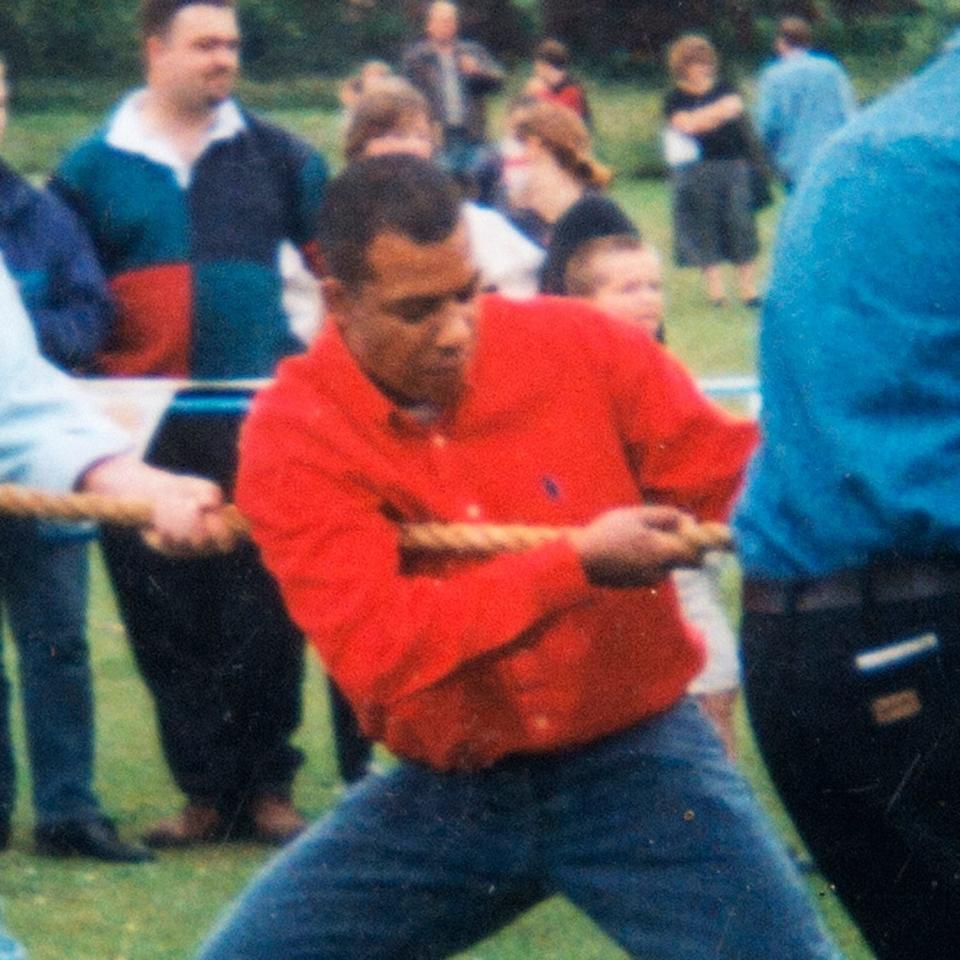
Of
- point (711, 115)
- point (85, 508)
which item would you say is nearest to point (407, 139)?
point (85, 508)

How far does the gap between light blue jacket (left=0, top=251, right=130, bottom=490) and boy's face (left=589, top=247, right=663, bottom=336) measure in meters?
2.10

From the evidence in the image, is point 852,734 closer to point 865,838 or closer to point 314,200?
point 865,838

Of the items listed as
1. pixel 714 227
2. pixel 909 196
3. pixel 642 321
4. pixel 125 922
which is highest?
pixel 909 196

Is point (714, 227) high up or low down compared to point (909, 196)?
down

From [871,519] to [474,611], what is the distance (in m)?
0.53

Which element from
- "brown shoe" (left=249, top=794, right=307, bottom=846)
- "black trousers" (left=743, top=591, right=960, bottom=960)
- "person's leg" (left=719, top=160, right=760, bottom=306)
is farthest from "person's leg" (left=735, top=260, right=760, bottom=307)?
"black trousers" (left=743, top=591, right=960, bottom=960)

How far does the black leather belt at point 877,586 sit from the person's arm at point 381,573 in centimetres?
23

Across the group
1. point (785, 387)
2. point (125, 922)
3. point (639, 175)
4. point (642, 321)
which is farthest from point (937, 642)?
point (639, 175)

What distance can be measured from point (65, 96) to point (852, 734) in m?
36.7

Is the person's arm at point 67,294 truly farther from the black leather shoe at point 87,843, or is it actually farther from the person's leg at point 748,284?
the person's leg at point 748,284

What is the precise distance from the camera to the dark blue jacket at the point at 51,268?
18.5 feet

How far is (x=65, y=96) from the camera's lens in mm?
38094

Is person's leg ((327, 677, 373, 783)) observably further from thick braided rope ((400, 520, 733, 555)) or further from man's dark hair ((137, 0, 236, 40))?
thick braided rope ((400, 520, 733, 555))

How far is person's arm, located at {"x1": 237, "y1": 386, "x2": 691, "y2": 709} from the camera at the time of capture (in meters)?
2.87
